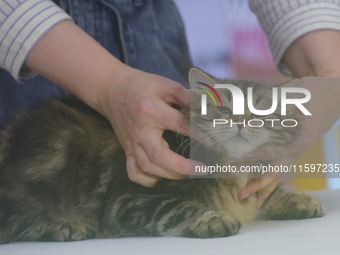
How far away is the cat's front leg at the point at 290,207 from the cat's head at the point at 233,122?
9 centimetres

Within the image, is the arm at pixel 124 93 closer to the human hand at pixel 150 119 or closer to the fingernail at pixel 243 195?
the human hand at pixel 150 119

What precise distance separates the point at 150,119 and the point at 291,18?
314 millimetres

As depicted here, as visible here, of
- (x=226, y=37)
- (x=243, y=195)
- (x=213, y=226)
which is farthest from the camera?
(x=226, y=37)

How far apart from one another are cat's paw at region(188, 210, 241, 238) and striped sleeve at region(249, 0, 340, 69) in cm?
32

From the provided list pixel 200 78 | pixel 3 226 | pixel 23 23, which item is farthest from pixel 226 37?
pixel 3 226

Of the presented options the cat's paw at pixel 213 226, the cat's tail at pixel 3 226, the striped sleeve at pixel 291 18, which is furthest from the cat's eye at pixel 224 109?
the cat's tail at pixel 3 226

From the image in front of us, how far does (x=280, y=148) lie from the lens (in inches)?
33.7

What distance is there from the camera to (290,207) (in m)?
0.91

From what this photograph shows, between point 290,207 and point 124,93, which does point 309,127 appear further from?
point 124,93

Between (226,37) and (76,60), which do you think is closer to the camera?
(76,60)

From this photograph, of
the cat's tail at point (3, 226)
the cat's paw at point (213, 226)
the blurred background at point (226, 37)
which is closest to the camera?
the cat's paw at point (213, 226)

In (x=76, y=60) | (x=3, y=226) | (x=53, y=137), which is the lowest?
(x=3, y=226)

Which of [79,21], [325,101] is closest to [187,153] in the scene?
[325,101]

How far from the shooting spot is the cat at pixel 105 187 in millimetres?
844
